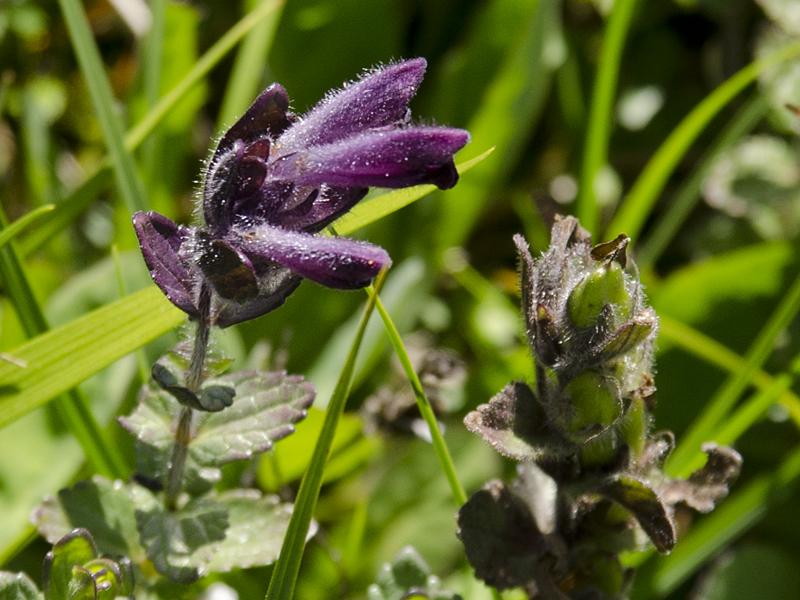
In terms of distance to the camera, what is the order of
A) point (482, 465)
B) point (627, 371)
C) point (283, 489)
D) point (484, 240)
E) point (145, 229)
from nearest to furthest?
point (145, 229)
point (627, 371)
point (283, 489)
point (482, 465)
point (484, 240)

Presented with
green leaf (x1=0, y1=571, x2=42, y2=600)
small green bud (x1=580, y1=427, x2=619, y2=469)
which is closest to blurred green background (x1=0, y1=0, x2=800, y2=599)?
green leaf (x1=0, y1=571, x2=42, y2=600)

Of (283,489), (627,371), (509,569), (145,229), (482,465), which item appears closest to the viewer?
(145,229)

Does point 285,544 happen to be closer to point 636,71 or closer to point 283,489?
point 283,489

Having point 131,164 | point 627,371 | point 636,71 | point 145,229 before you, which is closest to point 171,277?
point 145,229

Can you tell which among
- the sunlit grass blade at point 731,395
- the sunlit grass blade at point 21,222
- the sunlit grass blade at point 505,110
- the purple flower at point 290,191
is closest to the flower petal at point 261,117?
the purple flower at point 290,191

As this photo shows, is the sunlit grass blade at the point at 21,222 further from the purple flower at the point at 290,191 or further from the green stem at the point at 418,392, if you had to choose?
the green stem at the point at 418,392

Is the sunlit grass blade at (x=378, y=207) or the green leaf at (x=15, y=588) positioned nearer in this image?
the green leaf at (x=15, y=588)

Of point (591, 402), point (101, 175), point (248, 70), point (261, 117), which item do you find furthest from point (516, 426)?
point (248, 70)
